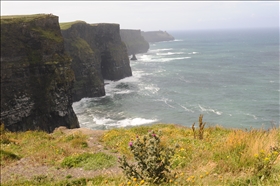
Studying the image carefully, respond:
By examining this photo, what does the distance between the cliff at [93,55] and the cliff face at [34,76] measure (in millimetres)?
23805

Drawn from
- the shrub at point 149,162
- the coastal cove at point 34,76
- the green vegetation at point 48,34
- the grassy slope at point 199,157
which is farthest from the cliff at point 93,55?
the shrub at point 149,162

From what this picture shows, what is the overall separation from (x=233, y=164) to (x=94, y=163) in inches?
278

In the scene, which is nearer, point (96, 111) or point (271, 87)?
point (96, 111)

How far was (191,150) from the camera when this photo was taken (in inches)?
398

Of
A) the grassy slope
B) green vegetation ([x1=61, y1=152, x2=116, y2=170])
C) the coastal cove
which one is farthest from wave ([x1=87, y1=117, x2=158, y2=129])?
green vegetation ([x1=61, y1=152, x2=116, y2=170])

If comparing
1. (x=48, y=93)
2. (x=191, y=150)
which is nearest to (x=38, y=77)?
(x=48, y=93)

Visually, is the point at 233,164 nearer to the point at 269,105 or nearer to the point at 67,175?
the point at 67,175

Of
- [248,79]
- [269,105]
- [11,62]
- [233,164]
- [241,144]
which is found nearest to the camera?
[233,164]

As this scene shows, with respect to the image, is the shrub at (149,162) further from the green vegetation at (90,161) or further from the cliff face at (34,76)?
the cliff face at (34,76)

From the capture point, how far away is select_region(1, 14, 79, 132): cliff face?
42.7 m

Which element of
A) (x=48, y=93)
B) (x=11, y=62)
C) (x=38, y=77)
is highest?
(x=11, y=62)

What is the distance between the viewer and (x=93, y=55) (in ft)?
261

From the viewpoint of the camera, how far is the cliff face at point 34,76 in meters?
42.7

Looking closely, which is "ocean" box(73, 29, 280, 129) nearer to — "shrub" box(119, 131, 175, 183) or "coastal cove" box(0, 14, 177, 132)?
"coastal cove" box(0, 14, 177, 132)
